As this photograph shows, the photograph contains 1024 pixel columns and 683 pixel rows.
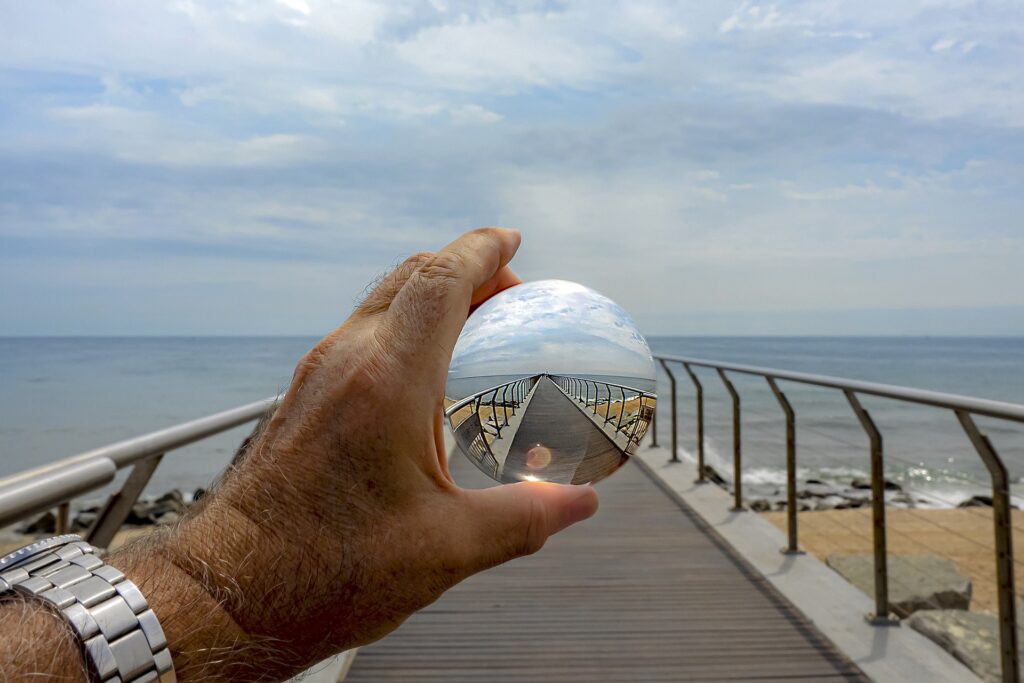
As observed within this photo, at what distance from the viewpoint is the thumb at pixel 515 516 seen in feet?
2.90

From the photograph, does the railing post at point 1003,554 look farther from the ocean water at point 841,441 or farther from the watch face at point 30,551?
the watch face at point 30,551

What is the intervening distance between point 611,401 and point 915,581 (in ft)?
17.2

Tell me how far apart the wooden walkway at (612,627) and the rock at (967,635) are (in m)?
0.63

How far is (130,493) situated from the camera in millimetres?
1930

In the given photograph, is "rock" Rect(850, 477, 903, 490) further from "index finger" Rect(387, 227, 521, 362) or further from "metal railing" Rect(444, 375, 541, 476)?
"index finger" Rect(387, 227, 521, 362)

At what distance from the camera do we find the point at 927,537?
27.8 feet

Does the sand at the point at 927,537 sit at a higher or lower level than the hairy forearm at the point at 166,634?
lower

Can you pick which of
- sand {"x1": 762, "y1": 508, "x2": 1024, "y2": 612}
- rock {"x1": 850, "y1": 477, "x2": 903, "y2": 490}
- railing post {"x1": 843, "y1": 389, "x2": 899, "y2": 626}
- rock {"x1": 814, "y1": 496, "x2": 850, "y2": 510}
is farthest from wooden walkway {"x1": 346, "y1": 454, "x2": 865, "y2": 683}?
rock {"x1": 850, "y1": 477, "x2": 903, "y2": 490}

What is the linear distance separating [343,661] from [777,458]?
12.7 meters

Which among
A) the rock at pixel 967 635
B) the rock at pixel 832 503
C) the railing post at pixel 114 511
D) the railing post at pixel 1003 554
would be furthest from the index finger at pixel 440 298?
the rock at pixel 832 503

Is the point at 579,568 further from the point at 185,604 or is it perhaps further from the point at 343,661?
the point at 185,604

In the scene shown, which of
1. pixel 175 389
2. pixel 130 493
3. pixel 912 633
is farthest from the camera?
pixel 175 389

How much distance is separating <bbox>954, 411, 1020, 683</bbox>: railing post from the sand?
3.99 m

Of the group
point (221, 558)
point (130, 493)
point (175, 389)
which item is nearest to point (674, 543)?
point (130, 493)
